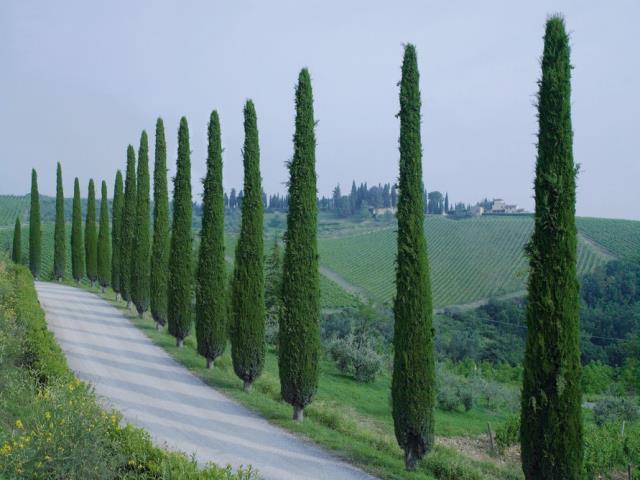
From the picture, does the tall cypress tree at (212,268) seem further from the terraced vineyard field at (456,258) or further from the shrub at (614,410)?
the terraced vineyard field at (456,258)

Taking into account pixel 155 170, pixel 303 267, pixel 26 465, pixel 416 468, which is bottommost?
pixel 416 468

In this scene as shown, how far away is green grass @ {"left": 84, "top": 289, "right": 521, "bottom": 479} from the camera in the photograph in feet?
39.3

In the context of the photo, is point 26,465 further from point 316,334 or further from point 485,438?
point 485,438

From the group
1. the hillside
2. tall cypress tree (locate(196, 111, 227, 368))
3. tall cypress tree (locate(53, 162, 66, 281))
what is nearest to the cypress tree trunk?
tall cypress tree (locate(196, 111, 227, 368))

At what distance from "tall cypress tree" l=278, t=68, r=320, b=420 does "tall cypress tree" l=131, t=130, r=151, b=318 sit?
17488 millimetres

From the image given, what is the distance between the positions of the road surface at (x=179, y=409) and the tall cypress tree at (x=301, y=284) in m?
1.47

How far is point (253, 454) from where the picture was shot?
12.0m

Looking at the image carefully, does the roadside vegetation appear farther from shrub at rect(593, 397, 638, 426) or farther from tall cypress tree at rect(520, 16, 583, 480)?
shrub at rect(593, 397, 638, 426)

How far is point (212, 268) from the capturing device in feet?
68.6

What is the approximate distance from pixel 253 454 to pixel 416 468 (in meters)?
3.61

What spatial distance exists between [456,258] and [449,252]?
13.9ft

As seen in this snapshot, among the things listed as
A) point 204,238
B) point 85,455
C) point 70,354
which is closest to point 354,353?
point 204,238

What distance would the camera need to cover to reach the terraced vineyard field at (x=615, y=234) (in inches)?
3240

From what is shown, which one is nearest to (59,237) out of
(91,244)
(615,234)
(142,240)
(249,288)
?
(91,244)
